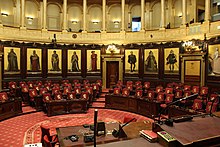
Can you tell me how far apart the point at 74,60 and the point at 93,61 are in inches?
66.9

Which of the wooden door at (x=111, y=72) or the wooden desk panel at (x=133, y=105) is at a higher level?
the wooden door at (x=111, y=72)

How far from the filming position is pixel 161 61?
16156mm

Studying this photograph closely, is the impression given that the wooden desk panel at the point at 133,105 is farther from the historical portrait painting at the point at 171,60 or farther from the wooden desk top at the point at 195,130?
the historical portrait painting at the point at 171,60

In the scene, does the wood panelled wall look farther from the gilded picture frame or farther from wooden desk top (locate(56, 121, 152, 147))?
wooden desk top (locate(56, 121, 152, 147))

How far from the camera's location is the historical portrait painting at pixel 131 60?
1708 centimetres

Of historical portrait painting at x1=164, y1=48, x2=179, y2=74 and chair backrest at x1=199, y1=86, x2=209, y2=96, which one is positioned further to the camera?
historical portrait painting at x1=164, y1=48, x2=179, y2=74

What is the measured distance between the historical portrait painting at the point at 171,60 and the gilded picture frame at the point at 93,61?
581 cm

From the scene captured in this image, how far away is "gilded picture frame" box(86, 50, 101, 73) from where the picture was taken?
17.7 m

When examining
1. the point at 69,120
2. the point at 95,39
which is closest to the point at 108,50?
the point at 95,39

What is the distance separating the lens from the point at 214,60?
12.5 metres

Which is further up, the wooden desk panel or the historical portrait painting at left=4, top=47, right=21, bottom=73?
the historical portrait painting at left=4, top=47, right=21, bottom=73

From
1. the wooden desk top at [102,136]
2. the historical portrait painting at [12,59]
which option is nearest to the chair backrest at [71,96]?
the wooden desk top at [102,136]

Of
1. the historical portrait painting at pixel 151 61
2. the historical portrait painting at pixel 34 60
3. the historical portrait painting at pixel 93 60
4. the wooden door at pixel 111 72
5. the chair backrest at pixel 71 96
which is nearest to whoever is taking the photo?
the chair backrest at pixel 71 96

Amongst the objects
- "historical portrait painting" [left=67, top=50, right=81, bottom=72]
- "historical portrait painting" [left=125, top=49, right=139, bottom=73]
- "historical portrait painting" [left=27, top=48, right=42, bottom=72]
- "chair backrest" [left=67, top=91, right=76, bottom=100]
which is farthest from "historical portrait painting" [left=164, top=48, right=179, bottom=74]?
"historical portrait painting" [left=27, top=48, right=42, bottom=72]
